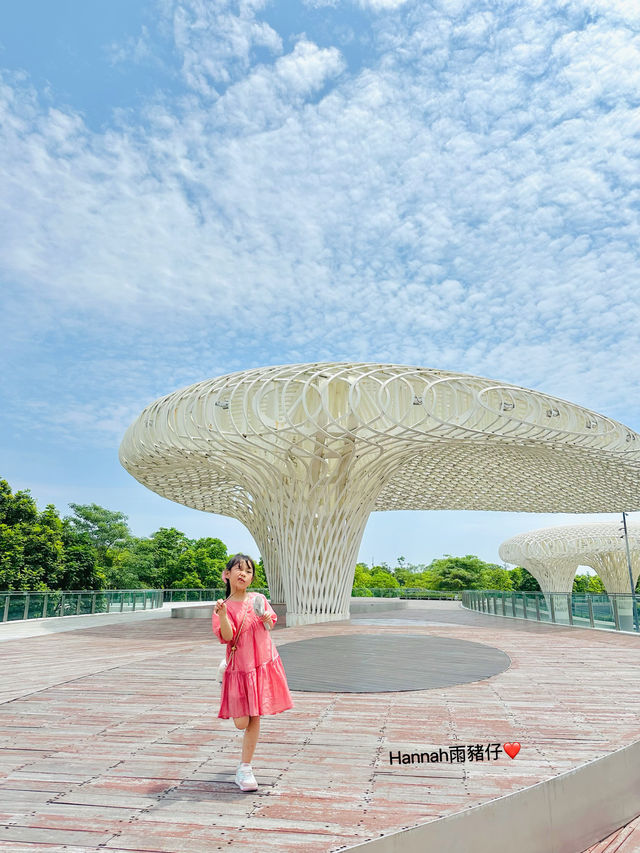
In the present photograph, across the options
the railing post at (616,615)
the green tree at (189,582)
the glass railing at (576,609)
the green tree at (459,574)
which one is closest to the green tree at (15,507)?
the green tree at (189,582)

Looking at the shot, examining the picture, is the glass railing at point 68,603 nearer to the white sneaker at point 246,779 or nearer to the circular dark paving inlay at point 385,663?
the circular dark paving inlay at point 385,663

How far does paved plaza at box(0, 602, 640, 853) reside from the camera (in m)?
3.31

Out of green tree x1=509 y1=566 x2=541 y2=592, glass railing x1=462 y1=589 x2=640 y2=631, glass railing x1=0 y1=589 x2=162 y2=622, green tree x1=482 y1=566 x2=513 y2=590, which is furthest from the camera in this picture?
green tree x1=482 y1=566 x2=513 y2=590

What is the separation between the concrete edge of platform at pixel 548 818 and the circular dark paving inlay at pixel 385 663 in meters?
2.77

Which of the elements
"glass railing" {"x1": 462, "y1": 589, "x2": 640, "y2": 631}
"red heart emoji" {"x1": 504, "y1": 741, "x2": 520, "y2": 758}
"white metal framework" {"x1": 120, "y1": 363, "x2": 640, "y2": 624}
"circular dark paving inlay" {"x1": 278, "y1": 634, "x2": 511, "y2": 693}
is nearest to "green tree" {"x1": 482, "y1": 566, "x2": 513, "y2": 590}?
"white metal framework" {"x1": 120, "y1": 363, "x2": 640, "y2": 624}

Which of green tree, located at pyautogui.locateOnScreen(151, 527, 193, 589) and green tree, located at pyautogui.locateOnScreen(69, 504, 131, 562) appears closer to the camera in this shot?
green tree, located at pyautogui.locateOnScreen(151, 527, 193, 589)

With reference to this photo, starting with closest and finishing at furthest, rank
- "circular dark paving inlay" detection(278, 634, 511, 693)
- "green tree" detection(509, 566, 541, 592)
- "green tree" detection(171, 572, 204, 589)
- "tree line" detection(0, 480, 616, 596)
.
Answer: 1. "circular dark paving inlay" detection(278, 634, 511, 693)
2. "tree line" detection(0, 480, 616, 596)
3. "green tree" detection(171, 572, 204, 589)
4. "green tree" detection(509, 566, 541, 592)

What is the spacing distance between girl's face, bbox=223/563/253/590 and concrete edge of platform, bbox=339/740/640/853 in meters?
1.69

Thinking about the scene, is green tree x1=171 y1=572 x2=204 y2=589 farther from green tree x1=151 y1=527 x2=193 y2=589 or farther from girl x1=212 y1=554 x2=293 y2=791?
girl x1=212 y1=554 x2=293 y2=791

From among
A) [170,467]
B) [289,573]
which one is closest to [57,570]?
[170,467]

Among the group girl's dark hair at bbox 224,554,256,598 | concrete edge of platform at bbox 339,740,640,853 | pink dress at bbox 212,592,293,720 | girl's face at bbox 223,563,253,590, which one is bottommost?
concrete edge of platform at bbox 339,740,640,853

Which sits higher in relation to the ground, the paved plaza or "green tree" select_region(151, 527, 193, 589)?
"green tree" select_region(151, 527, 193, 589)

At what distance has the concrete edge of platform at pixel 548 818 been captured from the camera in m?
3.23

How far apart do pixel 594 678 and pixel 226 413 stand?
40.5 ft
